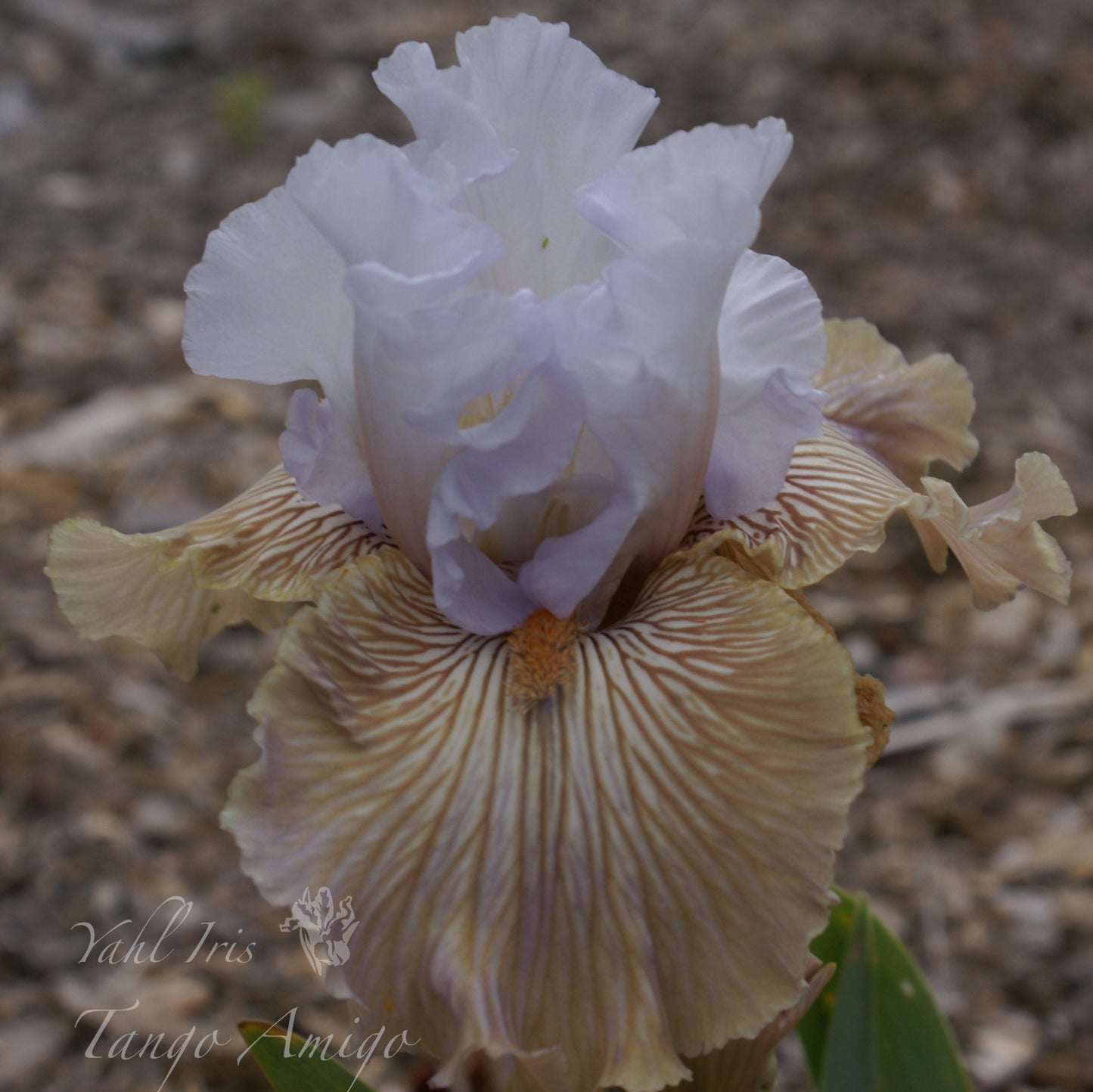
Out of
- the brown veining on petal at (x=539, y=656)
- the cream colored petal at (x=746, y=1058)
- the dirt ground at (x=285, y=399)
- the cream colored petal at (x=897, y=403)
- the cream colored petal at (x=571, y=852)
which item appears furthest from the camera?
the dirt ground at (x=285, y=399)

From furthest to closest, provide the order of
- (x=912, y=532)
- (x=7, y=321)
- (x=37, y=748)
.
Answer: (x=7, y=321) → (x=912, y=532) → (x=37, y=748)

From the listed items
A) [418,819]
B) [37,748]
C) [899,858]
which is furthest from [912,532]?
[418,819]

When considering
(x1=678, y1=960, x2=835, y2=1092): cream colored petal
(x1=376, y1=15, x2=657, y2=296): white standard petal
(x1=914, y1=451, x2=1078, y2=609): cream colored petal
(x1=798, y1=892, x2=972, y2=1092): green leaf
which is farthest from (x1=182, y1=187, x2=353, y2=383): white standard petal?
(x1=798, y1=892, x2=972, y2=1092): green leaf

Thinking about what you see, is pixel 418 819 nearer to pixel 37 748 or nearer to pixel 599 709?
pixel 599 709

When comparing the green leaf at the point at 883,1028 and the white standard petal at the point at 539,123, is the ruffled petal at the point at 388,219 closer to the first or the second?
the white standard petal at the point at 539,123
